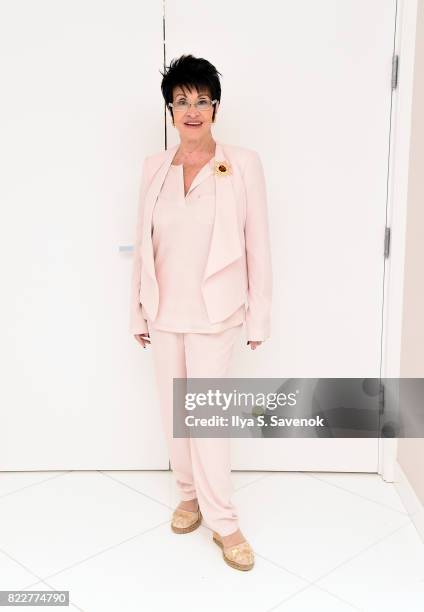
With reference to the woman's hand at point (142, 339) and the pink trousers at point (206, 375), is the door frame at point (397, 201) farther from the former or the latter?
the woman's hand at point (142, 339)

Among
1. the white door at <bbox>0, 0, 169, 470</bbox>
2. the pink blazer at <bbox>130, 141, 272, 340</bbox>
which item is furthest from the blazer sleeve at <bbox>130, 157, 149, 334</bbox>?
the white door at <bbox>0, 0, 169, 470</bbox>

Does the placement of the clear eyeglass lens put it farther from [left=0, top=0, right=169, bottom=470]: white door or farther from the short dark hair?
[left=0, top=0, right=169, bottom=470]: white door

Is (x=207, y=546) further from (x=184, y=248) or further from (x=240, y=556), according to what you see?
(x=184, y=248)

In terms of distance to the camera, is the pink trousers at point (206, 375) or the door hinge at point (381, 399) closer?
the pink trousers at point (206, 375)

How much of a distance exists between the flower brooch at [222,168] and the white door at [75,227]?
61 cm

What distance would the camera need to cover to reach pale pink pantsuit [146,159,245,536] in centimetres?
208

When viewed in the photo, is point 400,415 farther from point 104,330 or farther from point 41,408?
point 41,408

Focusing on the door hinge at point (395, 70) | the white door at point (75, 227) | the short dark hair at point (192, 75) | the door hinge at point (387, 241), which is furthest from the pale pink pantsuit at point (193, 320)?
the door hinge at point (395, 70)

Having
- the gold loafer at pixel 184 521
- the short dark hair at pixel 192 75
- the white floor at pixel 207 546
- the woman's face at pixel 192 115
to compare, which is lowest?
the white floor at pixel 207 546

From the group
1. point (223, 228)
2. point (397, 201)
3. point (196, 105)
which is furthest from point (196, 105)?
point (397, 201)

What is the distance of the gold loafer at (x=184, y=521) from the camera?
7.64 ft

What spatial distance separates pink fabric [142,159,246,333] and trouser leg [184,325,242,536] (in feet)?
0.17

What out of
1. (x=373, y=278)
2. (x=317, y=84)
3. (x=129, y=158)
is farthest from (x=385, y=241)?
(x=129, y=158)

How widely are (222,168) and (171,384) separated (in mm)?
744
